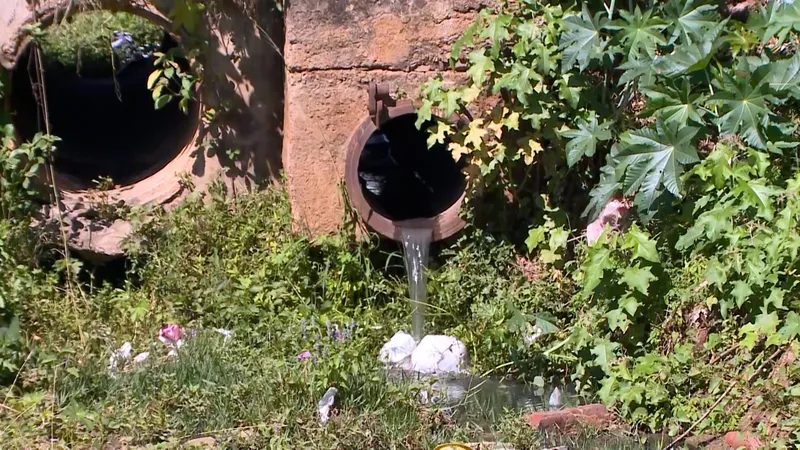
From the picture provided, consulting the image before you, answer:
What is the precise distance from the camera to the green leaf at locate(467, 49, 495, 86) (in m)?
4.24

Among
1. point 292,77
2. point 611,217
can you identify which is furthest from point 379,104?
point 611,217

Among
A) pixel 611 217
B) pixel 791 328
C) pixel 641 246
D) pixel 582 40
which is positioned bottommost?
pixel 791 328

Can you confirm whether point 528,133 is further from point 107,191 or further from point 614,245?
point 107,191

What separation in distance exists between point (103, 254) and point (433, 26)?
2407mm

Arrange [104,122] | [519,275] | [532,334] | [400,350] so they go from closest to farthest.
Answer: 1. [532,334]
2. [400,350]
3. [519,275]
4. [104,122]

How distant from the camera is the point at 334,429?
11.1 feet

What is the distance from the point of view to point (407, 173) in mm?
6375

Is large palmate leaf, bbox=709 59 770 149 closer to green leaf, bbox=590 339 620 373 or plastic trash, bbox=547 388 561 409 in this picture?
green leaf, bbox=590 339 620 373

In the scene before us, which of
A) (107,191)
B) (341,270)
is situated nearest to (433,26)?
(341,270)

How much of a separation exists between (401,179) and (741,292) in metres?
3.28

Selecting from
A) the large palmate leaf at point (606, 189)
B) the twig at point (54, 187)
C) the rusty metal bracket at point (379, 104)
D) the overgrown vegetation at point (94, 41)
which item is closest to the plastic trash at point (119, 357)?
the twig at point (54, 187)

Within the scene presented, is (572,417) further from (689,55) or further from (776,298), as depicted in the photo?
(689,55)

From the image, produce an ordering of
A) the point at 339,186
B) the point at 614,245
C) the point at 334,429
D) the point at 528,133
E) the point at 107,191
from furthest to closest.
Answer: the point at 107,191
the point at 339,186
the point at 528,133
the point at 614,245
the point at 334,429

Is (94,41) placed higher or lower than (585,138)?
lower
